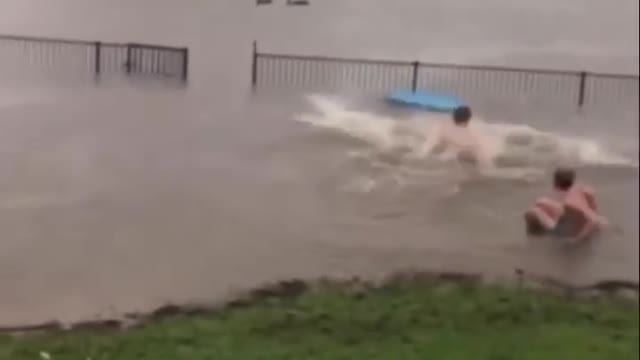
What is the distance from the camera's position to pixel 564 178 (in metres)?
1.67

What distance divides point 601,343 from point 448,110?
37 cm

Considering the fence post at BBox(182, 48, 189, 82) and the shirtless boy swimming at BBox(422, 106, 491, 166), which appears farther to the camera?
the shirtless boy swimming at BBox(422, 106, 491, 166)

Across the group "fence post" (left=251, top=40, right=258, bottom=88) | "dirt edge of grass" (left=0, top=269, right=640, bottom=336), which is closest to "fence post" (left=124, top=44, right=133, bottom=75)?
"fence post" (left=251, top=40, right=258, bottom=88)

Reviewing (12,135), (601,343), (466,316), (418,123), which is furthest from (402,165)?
(12,135)

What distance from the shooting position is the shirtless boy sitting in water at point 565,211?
1671 millimetres

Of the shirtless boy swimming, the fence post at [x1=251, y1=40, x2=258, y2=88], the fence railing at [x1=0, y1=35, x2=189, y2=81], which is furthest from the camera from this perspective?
the shirtless boy swimming

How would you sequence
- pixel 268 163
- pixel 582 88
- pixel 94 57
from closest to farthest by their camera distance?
pixel 94 57
pixel 268 163
pixel 582 88

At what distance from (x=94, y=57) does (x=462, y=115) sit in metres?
0.50

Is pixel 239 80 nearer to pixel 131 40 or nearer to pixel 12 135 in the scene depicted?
pixel 131 40

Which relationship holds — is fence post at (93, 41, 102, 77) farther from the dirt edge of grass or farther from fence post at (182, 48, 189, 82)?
the dirt edge of grass

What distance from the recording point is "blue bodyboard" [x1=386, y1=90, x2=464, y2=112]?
1.59 metres

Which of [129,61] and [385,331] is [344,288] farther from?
[129,61]

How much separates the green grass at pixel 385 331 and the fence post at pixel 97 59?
320mm

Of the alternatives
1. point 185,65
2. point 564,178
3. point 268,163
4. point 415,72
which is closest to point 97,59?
point 185,65
